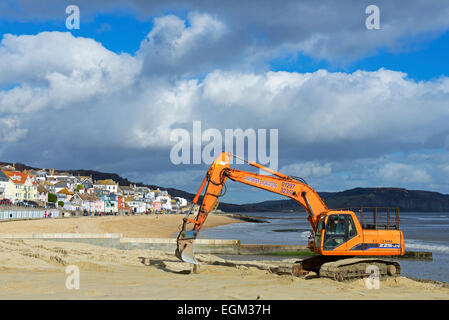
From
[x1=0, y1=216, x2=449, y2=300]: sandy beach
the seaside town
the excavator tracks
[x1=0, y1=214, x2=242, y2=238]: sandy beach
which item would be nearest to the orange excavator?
the excavator tracks

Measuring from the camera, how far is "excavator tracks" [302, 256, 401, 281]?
16.2 metres

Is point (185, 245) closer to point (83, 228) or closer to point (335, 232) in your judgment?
point (335, 232)

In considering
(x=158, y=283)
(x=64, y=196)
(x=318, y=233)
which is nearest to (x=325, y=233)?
(x=318, y=233)

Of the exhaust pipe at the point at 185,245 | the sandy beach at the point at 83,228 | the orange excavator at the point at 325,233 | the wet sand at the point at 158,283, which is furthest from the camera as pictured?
the sandy beach at the point at 83,228

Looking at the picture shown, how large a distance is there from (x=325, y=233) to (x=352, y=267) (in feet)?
5.04

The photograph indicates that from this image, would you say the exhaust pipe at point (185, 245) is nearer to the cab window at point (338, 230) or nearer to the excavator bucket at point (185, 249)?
the excavator bucket at point (185, 249)

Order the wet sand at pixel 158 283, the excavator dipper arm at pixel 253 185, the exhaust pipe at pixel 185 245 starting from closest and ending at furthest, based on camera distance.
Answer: the wet sand at pixel 158 283
the exhaust pipe at pixel 185 245
the excavator dipper arm at pixel 253 185

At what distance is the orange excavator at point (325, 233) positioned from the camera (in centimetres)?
1672

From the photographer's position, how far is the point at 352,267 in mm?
16484

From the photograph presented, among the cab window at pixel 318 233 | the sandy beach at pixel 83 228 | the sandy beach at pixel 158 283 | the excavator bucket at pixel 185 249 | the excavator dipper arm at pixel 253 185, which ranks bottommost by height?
the sandy beach at pixel 83 228

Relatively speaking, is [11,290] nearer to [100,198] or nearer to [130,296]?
[130,296]

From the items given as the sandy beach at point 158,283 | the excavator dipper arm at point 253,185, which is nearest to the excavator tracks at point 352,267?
the sandy beach at point 158,283

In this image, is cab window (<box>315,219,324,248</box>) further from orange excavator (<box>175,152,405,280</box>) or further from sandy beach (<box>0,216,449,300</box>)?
sandy beach (<box>0,216,449,300</box>)
